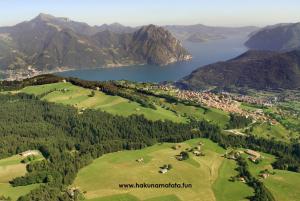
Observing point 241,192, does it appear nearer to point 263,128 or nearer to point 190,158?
point 190,158

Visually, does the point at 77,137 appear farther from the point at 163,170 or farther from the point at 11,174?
the point at 163,170

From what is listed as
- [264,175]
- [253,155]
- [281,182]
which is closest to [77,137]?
[253,155]

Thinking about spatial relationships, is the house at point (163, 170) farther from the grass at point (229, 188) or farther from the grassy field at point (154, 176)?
the grass at point (229, 188)

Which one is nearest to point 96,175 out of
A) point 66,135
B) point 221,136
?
point 66,135

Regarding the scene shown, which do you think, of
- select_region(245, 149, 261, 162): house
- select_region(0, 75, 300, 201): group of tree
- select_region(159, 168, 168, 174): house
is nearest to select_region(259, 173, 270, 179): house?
select_region(0, 75, 300, 201): group of tree

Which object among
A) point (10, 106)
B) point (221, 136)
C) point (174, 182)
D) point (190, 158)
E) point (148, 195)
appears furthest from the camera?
point (10, 106)

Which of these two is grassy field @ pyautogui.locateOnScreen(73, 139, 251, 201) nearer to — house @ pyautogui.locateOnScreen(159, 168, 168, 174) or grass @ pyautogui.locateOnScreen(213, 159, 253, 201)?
grass @ pyautogui.locateOnScreen(213, 159, 253, 201)

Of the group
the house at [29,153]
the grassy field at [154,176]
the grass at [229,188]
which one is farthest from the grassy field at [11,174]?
the grass at [229,188]
